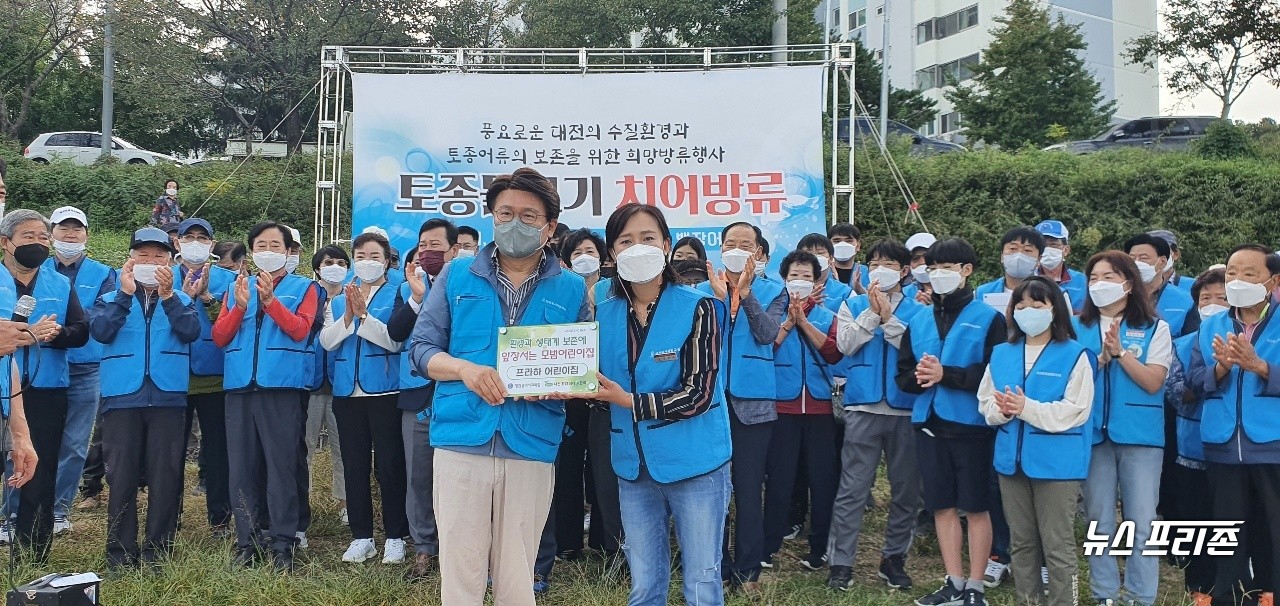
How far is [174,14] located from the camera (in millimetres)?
23469

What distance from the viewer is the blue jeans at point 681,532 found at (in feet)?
11.8

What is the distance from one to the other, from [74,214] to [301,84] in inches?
777

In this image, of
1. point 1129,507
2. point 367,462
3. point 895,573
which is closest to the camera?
point 1129,507

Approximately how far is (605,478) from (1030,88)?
2010 centimetres

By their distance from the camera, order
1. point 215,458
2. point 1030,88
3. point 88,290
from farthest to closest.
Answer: point 1030,88, point 215,458, point 88,290

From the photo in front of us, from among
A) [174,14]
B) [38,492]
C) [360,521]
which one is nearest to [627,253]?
[360,521]

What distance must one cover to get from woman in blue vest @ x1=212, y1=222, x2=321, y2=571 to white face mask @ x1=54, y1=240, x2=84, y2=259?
104 cm

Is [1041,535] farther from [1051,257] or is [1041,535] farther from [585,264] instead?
[585,264]

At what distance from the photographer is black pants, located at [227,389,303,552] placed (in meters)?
5.70

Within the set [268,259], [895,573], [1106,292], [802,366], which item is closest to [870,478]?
[895,573]

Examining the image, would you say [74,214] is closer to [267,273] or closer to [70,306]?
[70,306]

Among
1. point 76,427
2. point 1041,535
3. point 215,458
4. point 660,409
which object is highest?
point 660,409

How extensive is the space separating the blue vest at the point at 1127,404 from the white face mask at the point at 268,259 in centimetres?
437

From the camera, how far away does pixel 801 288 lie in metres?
5.62
